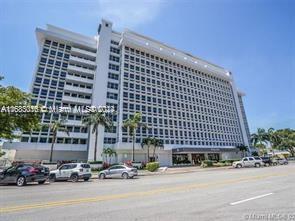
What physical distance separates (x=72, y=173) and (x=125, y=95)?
37605 millimetres

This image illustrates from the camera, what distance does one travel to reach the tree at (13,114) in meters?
18.5

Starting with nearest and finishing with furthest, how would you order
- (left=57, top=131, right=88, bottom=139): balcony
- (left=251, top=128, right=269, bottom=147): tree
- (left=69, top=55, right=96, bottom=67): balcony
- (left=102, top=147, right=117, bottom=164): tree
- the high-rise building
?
(left=102, top=147, right=117, bottom=164): tree, (left=57, top=131, right=88, bottom=139): balcony, the high-rise building, (left=69, top=55, right=96, bottom=67): balcony, (left=251, top=128, right=269, bottom=147): tree

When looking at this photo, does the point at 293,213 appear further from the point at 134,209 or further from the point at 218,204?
the point at 134,209

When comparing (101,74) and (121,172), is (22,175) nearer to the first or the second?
(121,172)

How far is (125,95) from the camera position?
2141 inches

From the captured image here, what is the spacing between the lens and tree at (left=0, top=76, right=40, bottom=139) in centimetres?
1850

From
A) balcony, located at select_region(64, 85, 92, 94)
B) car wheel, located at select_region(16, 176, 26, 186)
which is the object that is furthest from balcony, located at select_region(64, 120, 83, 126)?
car wheel, located at select_region(16, 176, 26, 186)

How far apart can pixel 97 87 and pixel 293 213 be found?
1955 inches

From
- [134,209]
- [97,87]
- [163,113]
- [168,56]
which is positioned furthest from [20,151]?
[168,56]

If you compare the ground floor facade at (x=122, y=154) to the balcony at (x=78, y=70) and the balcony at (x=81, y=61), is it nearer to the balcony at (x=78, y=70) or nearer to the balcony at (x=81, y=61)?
the balcony at (x=78, y=70)

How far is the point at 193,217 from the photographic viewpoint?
5.20 m

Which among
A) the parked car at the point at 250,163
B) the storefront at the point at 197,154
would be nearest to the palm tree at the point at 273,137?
the storefront at the point at 197,154

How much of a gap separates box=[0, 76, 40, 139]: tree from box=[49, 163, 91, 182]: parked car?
6083mm

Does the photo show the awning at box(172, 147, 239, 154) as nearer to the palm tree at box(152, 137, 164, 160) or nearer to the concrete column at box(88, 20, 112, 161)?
the palm tree at box(152, 137, 164, 160)
